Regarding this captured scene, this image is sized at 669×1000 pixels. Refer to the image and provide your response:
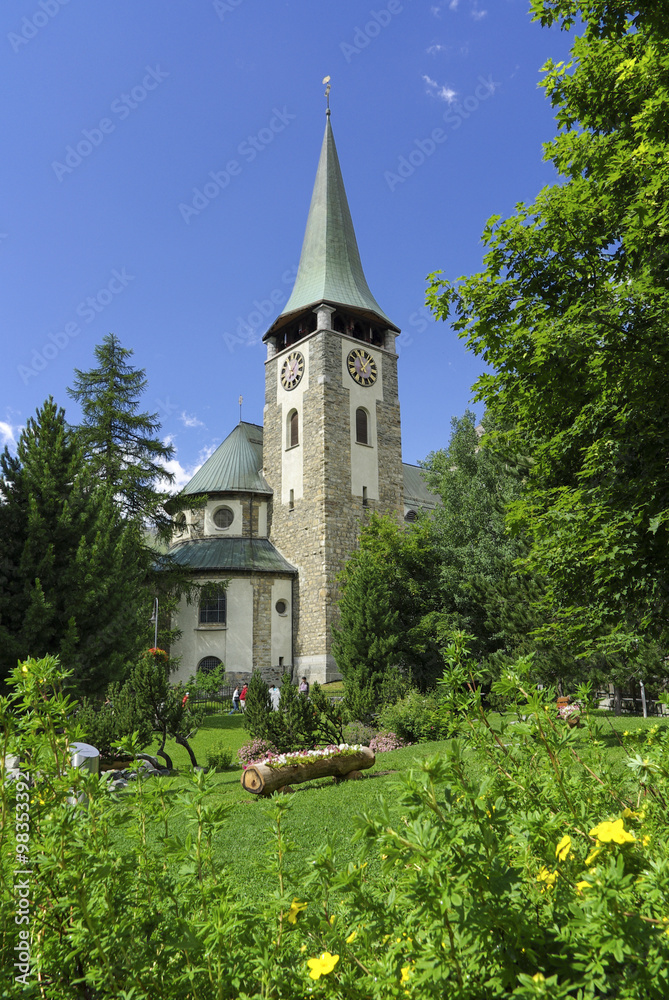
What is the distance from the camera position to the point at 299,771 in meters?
9.77

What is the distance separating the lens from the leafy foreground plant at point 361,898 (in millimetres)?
1265

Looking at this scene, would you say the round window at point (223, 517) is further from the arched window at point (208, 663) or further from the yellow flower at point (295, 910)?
the yellow flower at point (295, 910)

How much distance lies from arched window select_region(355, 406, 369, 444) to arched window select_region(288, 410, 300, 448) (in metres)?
3.11

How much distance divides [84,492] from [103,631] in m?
3.84

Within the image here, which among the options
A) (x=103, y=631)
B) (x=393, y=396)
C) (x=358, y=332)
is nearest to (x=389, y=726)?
(x=103, y=631)

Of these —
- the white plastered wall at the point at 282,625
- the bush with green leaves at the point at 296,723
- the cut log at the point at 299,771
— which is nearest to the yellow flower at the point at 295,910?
the cut log at the point at 299,771

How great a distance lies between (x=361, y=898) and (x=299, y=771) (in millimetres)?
8875

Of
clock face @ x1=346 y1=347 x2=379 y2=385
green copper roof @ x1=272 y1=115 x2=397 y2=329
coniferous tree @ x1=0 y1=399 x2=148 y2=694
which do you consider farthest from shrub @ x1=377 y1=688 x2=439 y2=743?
green copper roof @ x1=272 y1=115 x2=397 y2=329

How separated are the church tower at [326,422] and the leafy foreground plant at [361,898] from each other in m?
27.1

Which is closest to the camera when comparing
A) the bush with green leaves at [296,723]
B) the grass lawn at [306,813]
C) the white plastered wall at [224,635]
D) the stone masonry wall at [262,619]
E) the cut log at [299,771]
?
the grass lawn at [306,813]

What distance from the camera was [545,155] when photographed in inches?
368

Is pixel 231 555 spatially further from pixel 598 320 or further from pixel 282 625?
pixel 598 320

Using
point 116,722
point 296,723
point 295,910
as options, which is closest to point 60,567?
point 116,722

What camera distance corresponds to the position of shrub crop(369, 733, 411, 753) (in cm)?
1539
